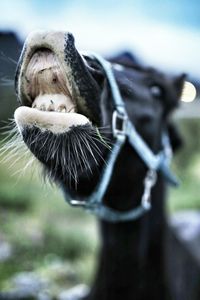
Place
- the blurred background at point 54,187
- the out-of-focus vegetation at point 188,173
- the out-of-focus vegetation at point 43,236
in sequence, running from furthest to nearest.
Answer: the out-of-focus vegetation at point 188,173, the out-of-focus vegetation at point 43,236, the blurred background at point 54,187

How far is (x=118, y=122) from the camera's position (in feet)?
4.71

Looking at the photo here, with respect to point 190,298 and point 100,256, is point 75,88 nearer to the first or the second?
point 100,256

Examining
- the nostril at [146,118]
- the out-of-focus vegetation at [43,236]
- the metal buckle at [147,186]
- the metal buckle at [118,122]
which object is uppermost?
the metal buckle at [118,122]

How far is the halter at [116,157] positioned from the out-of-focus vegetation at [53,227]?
29.3 inches

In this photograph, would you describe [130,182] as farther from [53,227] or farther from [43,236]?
[53,227]

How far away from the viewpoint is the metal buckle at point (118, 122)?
1373 mm

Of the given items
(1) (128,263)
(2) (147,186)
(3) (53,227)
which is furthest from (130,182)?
(3) (53,227)

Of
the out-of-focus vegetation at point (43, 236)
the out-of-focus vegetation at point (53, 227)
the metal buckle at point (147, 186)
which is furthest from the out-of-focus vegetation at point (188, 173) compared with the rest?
the metal buckle at point (147, 186)

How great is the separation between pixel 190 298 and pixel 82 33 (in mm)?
1423

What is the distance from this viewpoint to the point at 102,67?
127 cm

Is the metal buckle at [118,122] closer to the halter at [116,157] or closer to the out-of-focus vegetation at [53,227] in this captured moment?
the halter at [116,157]

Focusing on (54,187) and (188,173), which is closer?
(54,187)

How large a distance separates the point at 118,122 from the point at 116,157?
0.12 metres

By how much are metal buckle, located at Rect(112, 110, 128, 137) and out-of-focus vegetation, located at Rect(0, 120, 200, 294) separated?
1080 mm
